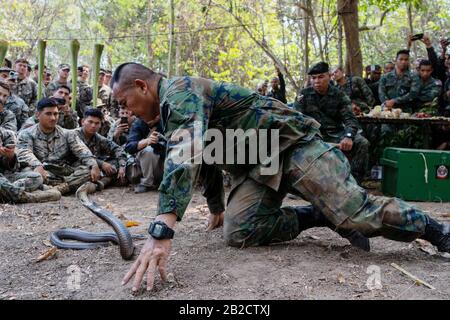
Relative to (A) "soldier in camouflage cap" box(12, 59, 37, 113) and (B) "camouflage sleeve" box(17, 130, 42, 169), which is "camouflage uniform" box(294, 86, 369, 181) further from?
(A) "soldier in camouflage cap" box(12, 59, 37, 113)

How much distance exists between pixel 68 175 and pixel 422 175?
471 centimetres

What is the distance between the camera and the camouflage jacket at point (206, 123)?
2447 millimetres

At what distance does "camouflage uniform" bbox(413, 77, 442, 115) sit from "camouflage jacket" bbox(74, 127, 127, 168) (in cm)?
490

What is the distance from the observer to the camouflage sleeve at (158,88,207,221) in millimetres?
2424

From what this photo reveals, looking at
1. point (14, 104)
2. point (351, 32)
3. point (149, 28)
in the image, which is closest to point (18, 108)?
point (14, 104)

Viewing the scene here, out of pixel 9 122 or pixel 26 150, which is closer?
pixel 26 150

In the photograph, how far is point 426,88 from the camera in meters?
8.13

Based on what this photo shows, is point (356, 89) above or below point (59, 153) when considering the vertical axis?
above

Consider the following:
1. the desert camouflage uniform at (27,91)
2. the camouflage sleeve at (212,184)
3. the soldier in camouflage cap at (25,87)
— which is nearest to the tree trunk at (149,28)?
the soldier in camouflage cap at (25,87)

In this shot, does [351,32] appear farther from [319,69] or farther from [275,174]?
[275,174]

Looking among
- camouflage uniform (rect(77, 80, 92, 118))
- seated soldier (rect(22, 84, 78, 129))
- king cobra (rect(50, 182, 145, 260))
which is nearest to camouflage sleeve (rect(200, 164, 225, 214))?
king cobra (rect(50, 182, 145, 260))

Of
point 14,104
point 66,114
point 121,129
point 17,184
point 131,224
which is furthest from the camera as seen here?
point 14,104
